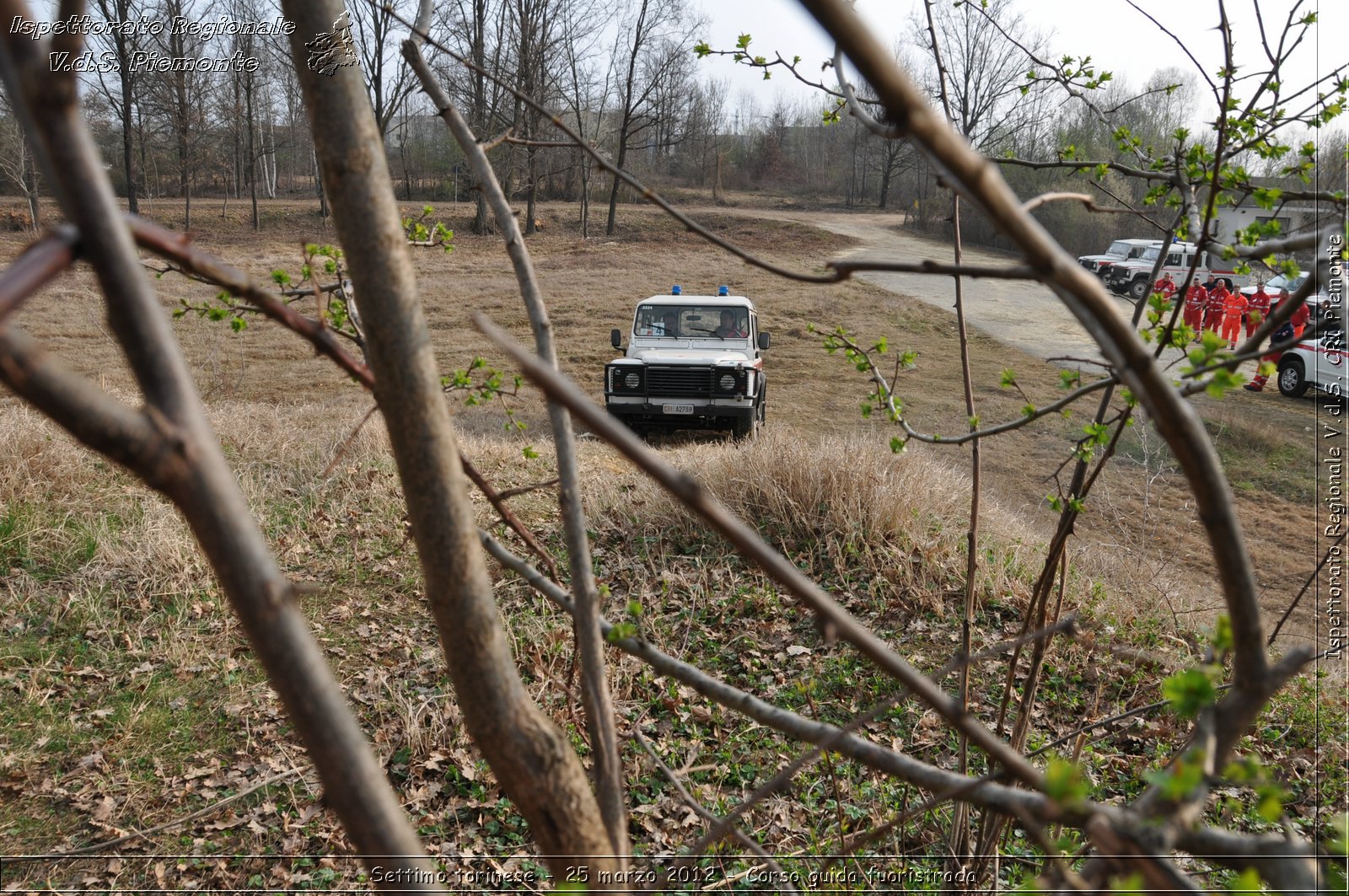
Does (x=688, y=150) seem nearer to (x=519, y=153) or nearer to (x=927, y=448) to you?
(x=519, y=153)

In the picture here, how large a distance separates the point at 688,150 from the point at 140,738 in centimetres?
5487

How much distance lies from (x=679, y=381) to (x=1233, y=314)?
497 inches

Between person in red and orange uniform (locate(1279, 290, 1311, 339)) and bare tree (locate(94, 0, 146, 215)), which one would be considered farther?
bare tree (locate(94, 0, 146, 215))

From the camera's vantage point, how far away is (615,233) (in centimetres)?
3659

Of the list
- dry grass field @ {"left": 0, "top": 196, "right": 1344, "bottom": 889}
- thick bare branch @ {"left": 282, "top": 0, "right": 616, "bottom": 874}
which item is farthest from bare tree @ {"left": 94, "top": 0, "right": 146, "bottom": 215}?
thick bare branch @ {"left": 282, "top": 0, "right": 616, "bottom": 874}

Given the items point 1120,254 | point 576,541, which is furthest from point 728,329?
point 1120,254

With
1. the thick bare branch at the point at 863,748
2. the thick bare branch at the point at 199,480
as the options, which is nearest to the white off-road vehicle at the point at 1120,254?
the thick bare branch at the point at 863,748

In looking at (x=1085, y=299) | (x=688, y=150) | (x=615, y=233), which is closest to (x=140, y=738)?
(x=1085, y=299)

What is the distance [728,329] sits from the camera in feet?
37.2

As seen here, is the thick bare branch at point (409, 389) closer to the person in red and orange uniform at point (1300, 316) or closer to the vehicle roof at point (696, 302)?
the person in red and orange uniform at point (1300, 316)

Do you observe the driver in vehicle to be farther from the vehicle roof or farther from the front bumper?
the front bumper

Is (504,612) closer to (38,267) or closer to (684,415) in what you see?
(38,267)

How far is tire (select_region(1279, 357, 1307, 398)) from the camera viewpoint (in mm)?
14781

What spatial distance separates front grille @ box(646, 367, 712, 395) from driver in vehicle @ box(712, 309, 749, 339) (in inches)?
42.3
